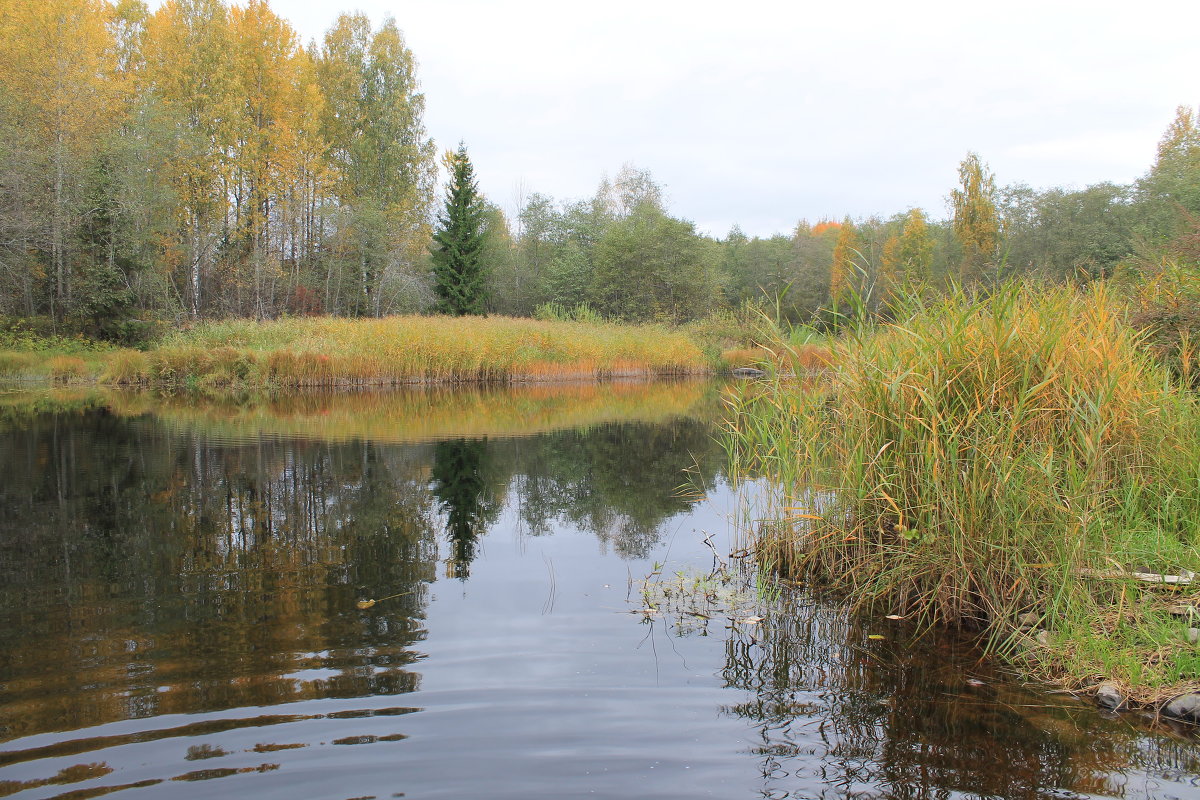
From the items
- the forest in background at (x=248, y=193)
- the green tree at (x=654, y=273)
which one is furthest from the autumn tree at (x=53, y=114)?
the green tree at (x=654, y=273)

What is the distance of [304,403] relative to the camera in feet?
58.1

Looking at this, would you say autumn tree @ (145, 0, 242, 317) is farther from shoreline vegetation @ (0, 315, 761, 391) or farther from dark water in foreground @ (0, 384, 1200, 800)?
dark water in foreground @ (0, 384, 1200, 800)

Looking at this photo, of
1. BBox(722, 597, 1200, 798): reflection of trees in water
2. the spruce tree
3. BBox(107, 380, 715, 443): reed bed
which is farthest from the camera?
the spruce tree

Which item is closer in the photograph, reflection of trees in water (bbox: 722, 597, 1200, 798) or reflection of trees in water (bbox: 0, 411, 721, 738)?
reflection of trees in water (bbox: 722, 597, 1200, 798)

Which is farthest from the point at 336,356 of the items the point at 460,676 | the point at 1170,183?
the point at 1170,183

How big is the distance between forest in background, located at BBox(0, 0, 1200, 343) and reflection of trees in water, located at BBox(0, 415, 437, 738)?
13.9 meters

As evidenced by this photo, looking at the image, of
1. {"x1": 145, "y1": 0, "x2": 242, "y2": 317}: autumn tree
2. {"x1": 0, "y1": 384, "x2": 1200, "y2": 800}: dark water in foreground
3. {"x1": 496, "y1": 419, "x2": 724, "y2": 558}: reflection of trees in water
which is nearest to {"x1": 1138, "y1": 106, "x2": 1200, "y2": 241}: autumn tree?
{"x1": 496, "y1": 419, "x2": 724, "y2": 558}: reflection of trees in water

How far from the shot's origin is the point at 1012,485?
153 inches

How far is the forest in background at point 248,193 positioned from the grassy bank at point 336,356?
116 inches

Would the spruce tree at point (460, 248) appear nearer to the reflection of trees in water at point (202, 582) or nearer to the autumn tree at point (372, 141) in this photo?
the autumn tree at point (372, 141)

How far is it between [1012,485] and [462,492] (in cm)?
559

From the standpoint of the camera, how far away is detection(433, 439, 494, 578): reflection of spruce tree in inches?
238

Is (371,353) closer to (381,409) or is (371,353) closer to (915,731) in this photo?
(381,409)

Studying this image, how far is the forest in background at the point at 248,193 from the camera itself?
2403 cm
